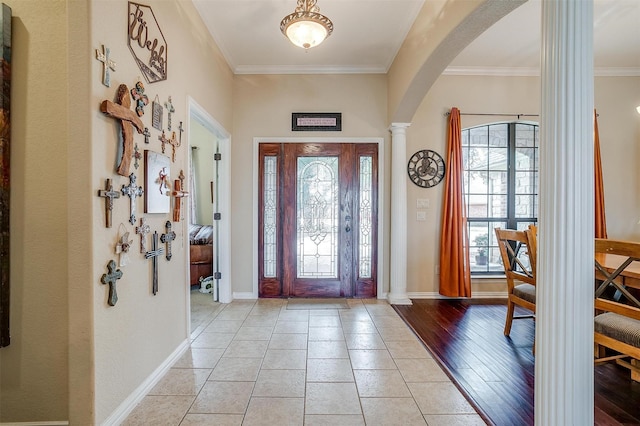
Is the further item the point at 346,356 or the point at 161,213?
the point at 346,356

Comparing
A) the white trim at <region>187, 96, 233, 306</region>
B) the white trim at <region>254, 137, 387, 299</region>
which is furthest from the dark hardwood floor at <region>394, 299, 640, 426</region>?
the white trim at <region>187, 96, 233, 306</region>

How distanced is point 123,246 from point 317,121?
306cm

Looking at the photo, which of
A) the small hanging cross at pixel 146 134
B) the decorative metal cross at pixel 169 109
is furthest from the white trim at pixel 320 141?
the small hanging cross at pixel 146 134

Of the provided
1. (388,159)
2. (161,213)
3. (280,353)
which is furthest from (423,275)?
(161,213)

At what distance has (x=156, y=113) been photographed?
2.19 m

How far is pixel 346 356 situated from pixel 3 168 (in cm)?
261

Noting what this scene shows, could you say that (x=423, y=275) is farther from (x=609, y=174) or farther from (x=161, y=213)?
(x=161, y=213)

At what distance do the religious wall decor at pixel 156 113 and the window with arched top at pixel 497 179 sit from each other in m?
3.95

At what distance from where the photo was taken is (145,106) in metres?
2.04

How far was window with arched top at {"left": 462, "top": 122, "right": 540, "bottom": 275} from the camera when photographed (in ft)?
14.4

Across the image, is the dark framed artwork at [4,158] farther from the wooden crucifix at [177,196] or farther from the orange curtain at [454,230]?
the orange curtain at [454,230]

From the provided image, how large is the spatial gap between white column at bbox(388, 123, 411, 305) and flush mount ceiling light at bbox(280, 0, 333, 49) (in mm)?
1821

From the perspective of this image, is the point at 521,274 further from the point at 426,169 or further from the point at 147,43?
the point at 147,43

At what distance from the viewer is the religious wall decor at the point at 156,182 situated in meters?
2.05
